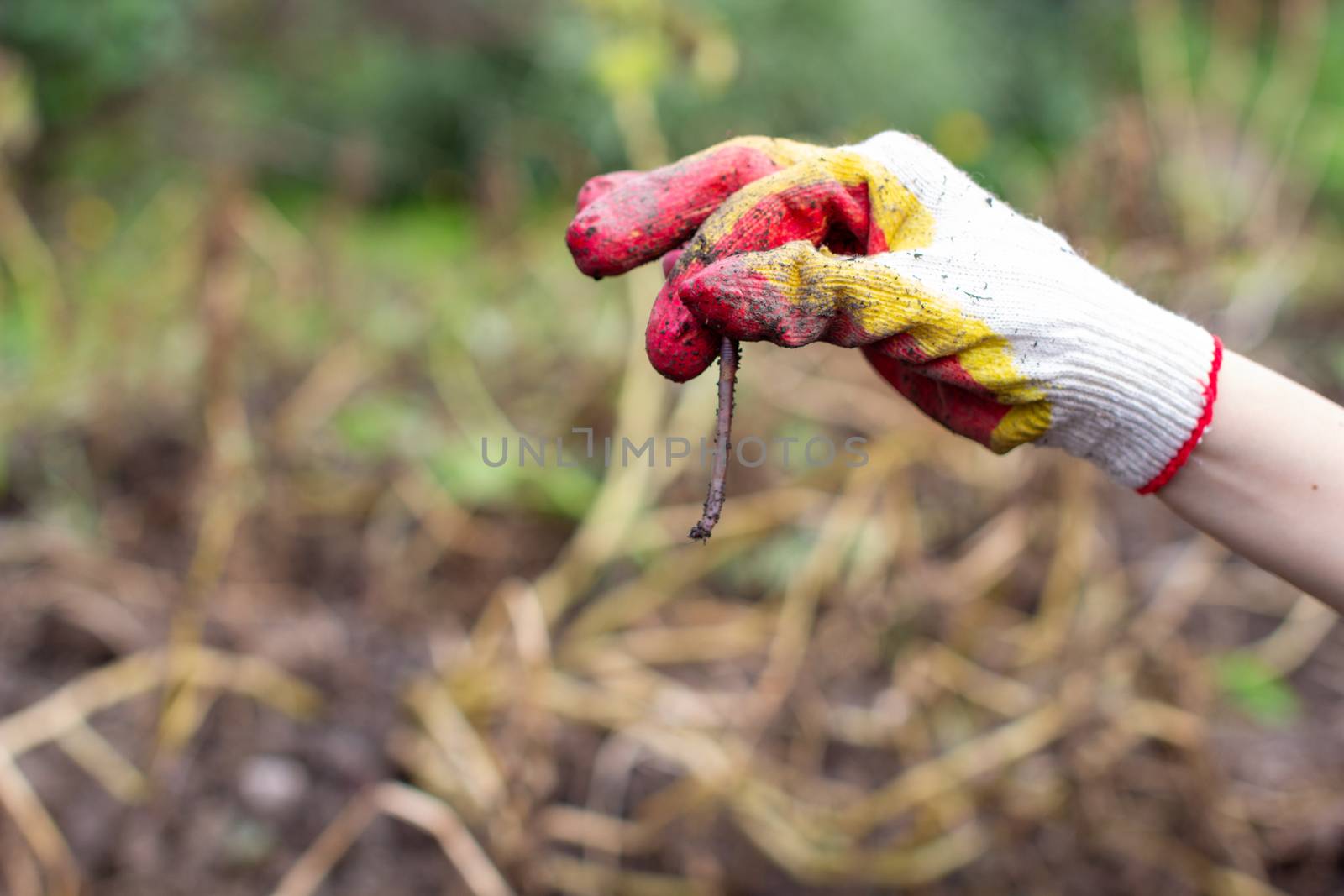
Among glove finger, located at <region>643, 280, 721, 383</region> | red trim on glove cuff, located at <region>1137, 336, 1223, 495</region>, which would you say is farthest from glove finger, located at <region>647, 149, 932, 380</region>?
red trim on glove cuff, located at <region>1137, 336, 1223, 495</region>

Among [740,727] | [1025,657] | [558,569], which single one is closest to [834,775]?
[740,727]

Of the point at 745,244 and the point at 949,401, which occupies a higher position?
the point at 745,244

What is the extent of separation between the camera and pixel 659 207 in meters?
1.17

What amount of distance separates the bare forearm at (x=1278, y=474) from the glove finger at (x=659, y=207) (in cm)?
56

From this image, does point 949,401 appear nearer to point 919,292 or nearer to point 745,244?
point 919,292

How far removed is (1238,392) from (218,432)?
1.73m

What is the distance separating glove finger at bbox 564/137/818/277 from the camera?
1160 mm

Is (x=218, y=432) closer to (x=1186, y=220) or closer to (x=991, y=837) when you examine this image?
(x=991, y=837)

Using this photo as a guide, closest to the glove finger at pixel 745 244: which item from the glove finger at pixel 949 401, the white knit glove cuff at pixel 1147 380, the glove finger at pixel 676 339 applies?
the glove finger at pixel 676 339

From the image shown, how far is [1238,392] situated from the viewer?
1116 mm

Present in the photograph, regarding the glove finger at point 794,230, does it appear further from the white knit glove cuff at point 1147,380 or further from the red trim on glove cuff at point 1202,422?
the red trim on glove cuff at point 1202,422

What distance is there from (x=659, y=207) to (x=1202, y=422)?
0.65 metres

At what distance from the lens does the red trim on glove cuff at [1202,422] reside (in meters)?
1.11

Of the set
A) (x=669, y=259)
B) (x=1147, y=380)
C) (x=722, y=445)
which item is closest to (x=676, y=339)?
(x=722, y=445)
